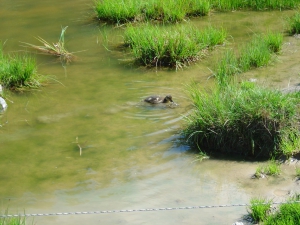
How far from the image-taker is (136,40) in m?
11.0

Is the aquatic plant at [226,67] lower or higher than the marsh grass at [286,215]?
higher

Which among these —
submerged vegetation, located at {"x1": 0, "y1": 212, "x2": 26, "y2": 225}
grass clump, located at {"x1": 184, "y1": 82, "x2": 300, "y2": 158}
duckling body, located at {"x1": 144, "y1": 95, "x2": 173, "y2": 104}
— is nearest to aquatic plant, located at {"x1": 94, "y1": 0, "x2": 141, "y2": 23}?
duckling body, located at {"x1": 144, "y1": 95, "x2": 173, "y2": 104}

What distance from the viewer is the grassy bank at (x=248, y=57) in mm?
9805

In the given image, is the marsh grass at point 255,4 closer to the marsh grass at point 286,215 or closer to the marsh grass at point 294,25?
the marsh grass at point 294,25

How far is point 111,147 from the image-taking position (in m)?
7.79

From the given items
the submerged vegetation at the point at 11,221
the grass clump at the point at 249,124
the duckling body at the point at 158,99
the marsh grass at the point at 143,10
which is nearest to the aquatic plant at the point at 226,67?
the duckling body at the point at 158,99

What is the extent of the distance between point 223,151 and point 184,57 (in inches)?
138

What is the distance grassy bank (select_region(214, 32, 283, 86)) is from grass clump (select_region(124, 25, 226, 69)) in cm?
54

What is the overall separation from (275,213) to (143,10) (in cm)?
824

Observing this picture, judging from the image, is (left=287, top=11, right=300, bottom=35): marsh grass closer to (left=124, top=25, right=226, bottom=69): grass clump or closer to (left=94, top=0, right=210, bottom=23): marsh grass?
(left=124, top=25, right=226, bottom=69): grass clump

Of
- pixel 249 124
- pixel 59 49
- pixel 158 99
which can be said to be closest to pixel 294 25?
pixel 158 99

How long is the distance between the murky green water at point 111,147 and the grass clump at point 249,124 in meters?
0.30

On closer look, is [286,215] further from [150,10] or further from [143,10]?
[143,10]

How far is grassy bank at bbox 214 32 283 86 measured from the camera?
980 cm
